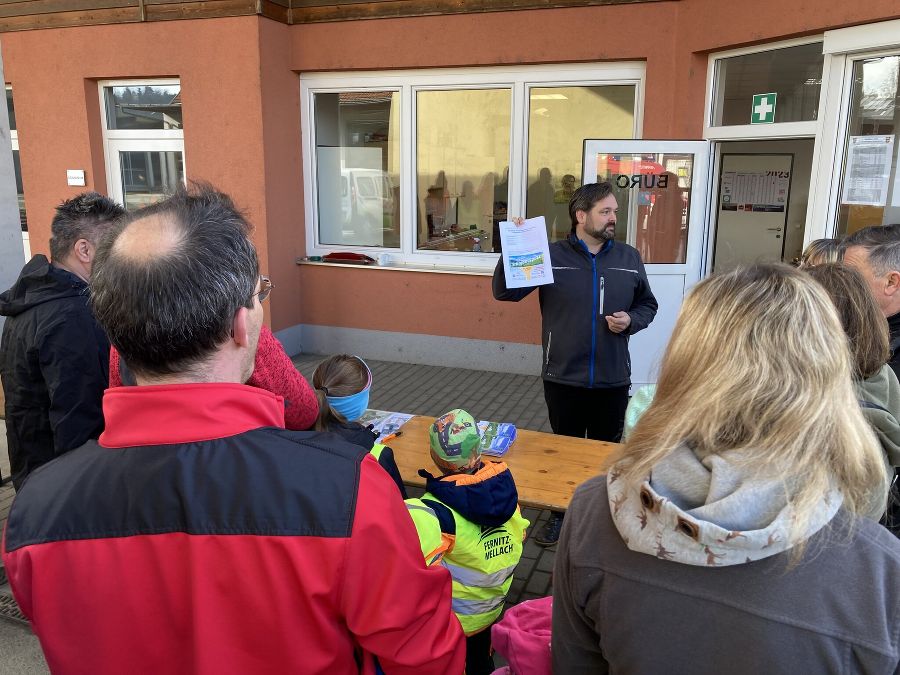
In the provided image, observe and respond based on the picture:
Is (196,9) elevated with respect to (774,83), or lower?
elevated

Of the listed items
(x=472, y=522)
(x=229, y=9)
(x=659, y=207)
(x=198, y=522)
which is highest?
(x=229, y=9)

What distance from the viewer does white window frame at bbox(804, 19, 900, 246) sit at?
4.22 metres

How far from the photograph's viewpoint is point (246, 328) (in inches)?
45.5

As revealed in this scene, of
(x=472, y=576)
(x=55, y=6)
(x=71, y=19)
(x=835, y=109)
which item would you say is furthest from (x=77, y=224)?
(x=55, y=6)

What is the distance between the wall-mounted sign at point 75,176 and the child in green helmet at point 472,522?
7.04m

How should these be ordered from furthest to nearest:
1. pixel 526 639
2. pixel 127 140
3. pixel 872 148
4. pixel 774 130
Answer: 1. pixel 127 140
2. pixel 774 130
3. pixel 872 148
4. pixel 526 639

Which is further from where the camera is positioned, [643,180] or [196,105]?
[196,105]

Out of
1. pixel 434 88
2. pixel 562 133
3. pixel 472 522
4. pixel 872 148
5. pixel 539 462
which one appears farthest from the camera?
pixel 434 88

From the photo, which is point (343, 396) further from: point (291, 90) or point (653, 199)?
point (291, 90)

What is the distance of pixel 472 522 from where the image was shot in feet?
7.13

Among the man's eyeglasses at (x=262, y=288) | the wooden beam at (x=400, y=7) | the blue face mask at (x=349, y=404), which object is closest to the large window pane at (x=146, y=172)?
the wooden beam at (x=400, y=7)

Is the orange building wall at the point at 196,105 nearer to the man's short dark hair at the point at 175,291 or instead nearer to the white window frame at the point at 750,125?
the white window frame at the point at 750,125

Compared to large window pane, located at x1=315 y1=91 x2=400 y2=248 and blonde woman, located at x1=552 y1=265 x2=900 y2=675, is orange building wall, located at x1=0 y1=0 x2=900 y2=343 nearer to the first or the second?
large window pane, located at x1=315 y1=91 x2=400 y2=248

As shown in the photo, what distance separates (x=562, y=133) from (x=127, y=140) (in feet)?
16.4
